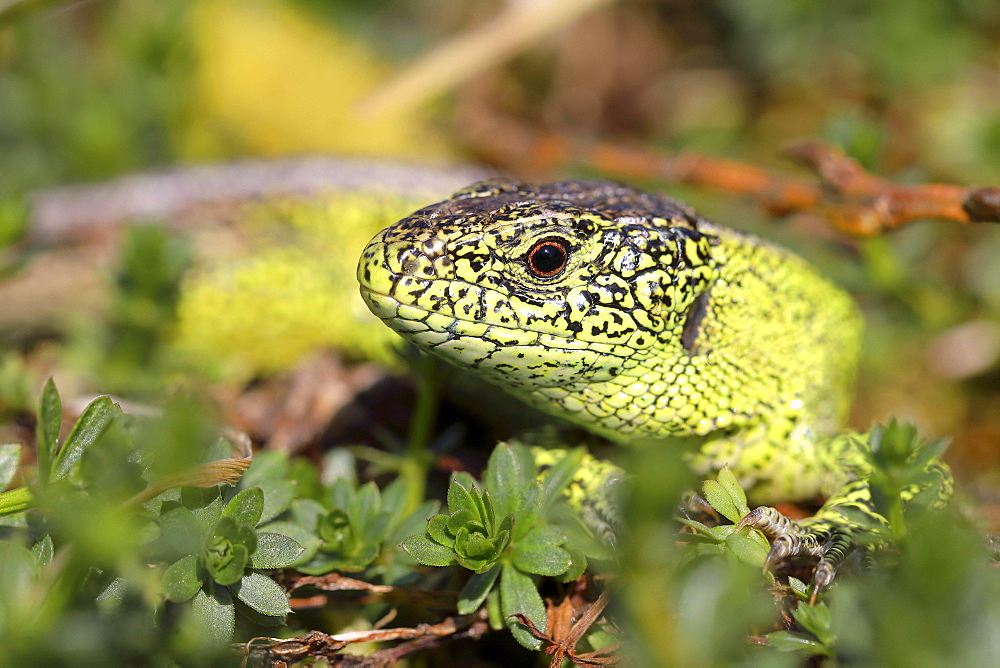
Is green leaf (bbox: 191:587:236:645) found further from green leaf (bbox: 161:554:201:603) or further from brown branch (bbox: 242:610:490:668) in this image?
brown branch (bbox: 242:610:490:668)

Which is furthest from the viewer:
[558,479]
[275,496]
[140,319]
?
Answer: [140,319]

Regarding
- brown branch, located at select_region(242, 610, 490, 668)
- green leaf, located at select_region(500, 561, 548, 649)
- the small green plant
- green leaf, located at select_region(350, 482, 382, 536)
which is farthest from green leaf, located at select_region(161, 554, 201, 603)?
green leaf, located at select_region(500, 561, 548, 649)

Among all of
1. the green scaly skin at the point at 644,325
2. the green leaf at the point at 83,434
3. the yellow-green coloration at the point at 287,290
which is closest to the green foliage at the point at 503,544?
the green scaly skin at the point at 644,325

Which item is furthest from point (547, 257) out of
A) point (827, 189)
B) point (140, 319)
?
point (140, 319)

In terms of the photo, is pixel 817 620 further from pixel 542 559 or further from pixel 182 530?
pixel 182 530

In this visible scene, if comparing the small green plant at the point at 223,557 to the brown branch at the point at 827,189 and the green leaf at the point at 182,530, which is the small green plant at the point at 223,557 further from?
the brown branch at the point at 827,189

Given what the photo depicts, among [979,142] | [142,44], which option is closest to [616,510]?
[979,142]

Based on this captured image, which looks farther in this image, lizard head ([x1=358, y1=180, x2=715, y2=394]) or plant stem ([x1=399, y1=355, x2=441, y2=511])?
plant stem ([x1=399, y1=355, x2=441, y2=511])
